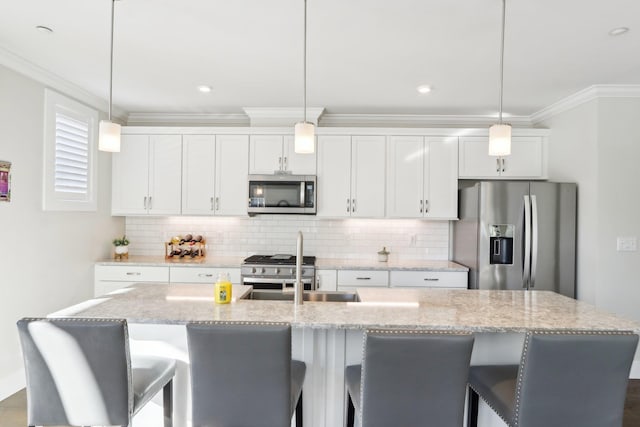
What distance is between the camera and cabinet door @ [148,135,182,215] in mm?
4145

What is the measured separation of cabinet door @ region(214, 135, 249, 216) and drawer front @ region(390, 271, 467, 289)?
175cm

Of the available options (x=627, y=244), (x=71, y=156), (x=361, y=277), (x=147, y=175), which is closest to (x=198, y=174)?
(x=147, y=175)

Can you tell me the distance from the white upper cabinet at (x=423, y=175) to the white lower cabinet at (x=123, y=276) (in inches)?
100

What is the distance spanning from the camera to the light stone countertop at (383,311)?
175 centimetres

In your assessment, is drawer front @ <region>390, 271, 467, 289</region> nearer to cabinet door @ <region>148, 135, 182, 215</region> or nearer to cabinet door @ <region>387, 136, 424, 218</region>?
cabinet door @ <region>387, 136, 424, 218</region>

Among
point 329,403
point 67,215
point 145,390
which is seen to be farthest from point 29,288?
point 329,403

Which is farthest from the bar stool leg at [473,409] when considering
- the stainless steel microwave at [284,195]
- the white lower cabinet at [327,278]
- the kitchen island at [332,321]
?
the stainless steel microwave at [284,195]

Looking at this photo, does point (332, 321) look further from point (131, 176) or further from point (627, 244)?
point (131, 176)

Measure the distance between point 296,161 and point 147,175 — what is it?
5.38ft

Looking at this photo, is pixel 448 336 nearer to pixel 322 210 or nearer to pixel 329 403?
pixel 329 403

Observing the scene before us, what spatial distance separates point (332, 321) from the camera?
175 cm

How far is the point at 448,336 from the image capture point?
143cm

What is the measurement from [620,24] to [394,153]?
2.12m

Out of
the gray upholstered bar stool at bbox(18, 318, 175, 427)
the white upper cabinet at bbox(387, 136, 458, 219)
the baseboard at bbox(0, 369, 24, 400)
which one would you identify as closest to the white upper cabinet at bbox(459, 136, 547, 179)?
the white upper cabinet at bbox(387, 136, 458, 219)
